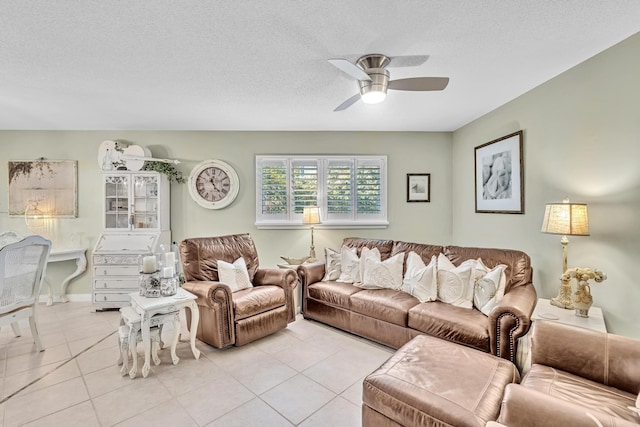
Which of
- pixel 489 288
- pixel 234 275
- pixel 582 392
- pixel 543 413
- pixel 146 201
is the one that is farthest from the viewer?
pixel 146 201

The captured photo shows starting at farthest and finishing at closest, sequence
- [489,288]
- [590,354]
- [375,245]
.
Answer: [375,245]
[489,288]
[590,354]

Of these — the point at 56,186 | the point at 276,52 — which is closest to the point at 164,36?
the point at 276,52

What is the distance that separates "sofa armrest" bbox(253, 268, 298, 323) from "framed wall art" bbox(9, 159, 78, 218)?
3260mm

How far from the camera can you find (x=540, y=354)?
165 cm

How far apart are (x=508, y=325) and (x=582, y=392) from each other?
661 millimetres

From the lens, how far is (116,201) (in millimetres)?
4074

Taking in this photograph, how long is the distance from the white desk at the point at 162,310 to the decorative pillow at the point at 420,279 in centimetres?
213

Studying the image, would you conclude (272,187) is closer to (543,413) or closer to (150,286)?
(150,286)

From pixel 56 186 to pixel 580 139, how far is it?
6471 mm

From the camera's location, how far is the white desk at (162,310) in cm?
227

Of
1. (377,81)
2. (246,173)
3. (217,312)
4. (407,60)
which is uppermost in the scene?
(407,60)

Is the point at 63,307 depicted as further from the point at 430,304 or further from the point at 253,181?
the point at 430,304

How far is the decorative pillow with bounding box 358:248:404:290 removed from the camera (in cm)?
311

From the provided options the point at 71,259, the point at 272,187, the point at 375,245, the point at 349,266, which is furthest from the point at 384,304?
the point at 71,259
